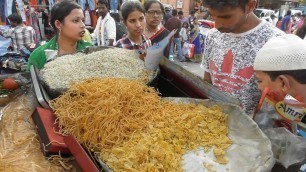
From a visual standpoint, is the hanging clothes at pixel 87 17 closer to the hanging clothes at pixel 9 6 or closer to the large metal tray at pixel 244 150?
the hanging clothes at pixel 9 6

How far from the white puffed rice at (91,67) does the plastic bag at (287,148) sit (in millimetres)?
923

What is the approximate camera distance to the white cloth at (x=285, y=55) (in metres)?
1.25

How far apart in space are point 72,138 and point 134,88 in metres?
0.48

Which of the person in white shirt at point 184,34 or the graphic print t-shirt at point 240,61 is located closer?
the graphic print t-shirt at point 240,61

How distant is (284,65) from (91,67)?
3.91 feet

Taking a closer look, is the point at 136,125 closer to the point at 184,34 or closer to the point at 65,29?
the point at 65,29

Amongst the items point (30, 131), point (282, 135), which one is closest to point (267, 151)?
point (282, 135)

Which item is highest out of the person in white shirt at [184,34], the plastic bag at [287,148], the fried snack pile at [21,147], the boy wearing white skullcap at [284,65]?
the boy wearing white skullcap at [284,65]

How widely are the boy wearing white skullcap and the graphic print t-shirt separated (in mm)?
302

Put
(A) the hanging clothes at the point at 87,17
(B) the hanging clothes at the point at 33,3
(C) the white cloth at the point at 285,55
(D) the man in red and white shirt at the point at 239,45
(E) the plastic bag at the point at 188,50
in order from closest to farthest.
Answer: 1. (C) the white cloth at the point at 285,55
2. (D) the man in red and white shirt at the point at 239,45
3. (E) the plastic bag at the point at 188,50
4. (B) the hanging clothes at the point at 33,3
5. (A) the hanging clothes at the point at 87,17

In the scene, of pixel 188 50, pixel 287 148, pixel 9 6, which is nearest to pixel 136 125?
pixel 287 148

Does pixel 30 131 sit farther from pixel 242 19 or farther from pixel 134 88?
pixel 242 19

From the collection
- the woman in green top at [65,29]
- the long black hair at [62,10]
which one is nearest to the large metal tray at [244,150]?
the woman in green top at [65,29]

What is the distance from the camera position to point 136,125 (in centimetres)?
130
